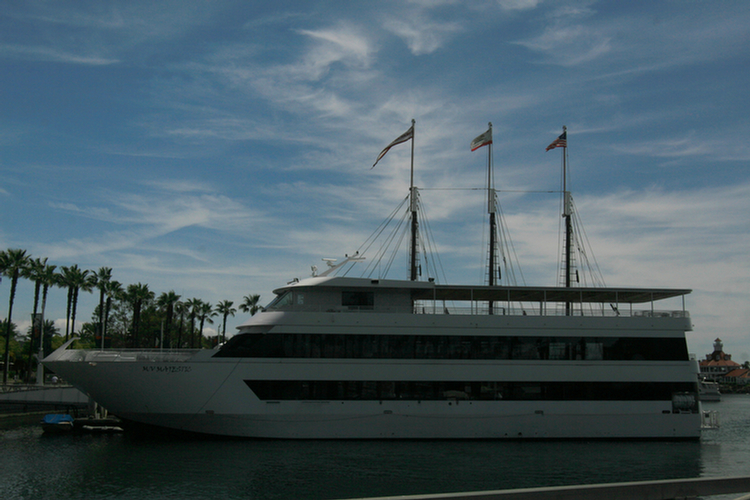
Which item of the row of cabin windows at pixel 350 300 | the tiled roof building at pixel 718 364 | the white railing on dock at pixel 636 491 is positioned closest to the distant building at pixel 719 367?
the tiled roof building at pixel 718 364

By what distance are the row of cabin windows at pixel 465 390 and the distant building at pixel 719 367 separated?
123171mm

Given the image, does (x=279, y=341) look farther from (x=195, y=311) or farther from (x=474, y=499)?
(x=195, y=311)

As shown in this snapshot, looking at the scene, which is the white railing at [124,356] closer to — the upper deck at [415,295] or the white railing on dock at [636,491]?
the upper deck at [415,295]

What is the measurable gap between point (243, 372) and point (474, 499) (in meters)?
14.4

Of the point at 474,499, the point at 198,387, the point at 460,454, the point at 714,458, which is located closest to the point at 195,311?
the point at 198,387

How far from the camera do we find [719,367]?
133625 mm

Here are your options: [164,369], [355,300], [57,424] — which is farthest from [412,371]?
[57,424]

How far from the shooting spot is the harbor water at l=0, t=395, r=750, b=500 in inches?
569

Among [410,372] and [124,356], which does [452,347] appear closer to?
[410,372]

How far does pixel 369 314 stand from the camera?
2175 centimetres

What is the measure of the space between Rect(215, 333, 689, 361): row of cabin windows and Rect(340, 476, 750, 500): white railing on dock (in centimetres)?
1307

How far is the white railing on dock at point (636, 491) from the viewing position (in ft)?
25.9

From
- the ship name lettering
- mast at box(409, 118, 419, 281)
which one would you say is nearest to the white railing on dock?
the ship name lettering

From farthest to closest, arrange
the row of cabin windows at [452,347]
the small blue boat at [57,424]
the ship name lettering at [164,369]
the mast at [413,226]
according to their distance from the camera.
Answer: the mast at [413,226], the small blue boat at [57,424], the row of cabin windows at [452,347], the ship name lettering at [164,369]
